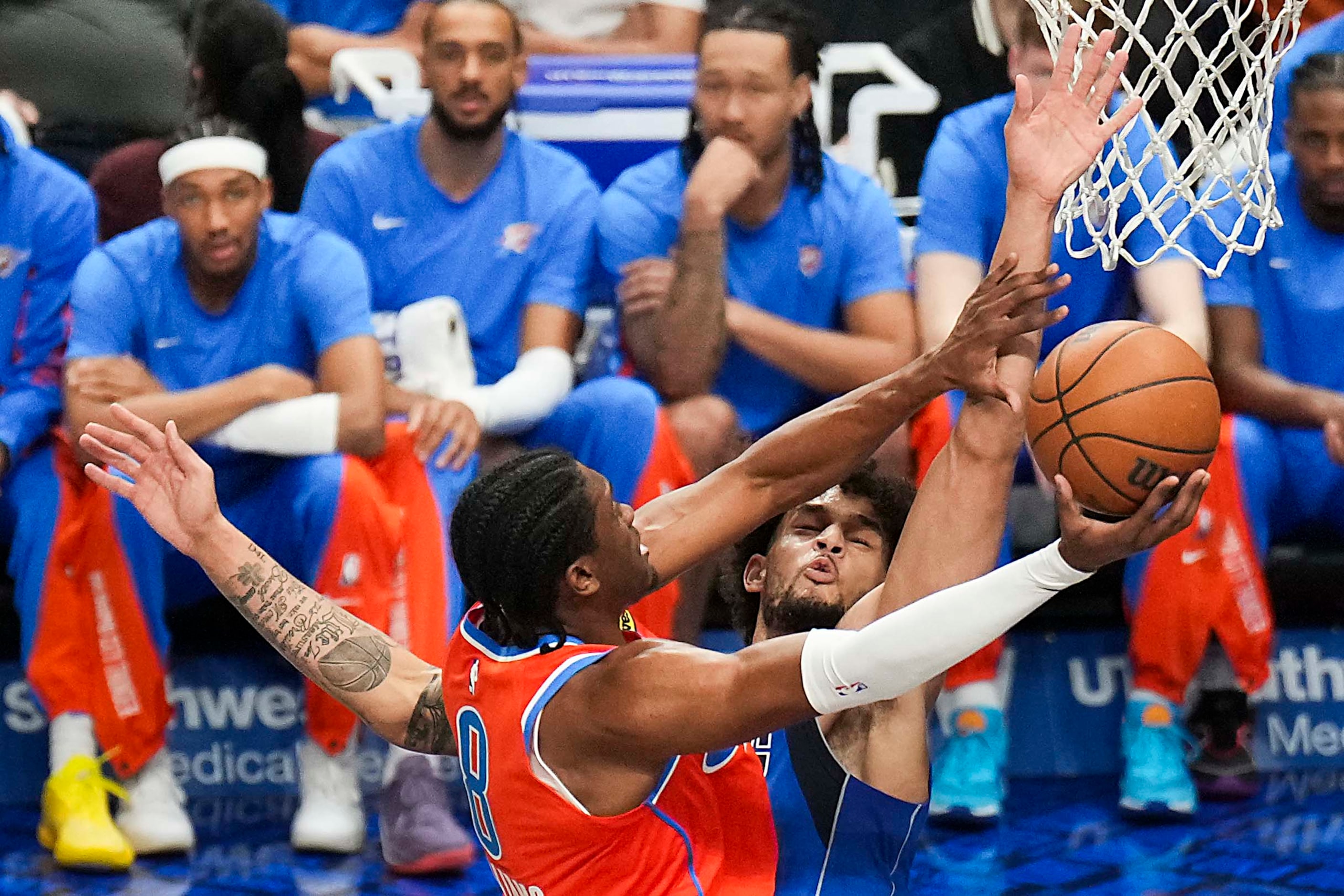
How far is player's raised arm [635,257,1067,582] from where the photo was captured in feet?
8.75

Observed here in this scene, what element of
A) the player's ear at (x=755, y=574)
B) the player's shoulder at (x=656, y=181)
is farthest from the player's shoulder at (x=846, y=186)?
the player's ear at (x=755, y=574)

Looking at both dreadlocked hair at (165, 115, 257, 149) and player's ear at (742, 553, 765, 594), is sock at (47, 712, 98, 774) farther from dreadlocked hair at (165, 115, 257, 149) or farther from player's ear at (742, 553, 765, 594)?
player's ear at (742, 553, 765, 594)

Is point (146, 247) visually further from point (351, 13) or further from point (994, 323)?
point (994, 323)

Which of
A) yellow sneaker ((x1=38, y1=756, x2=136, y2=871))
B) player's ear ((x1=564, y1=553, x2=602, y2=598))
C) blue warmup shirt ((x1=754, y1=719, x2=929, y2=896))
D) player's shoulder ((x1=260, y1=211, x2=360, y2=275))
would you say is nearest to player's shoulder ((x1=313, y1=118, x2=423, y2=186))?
player's shoulder ((x1=260, y1=211, x2=360, y2=275))

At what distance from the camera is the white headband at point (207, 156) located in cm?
442

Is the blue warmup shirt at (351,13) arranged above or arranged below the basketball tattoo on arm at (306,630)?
above

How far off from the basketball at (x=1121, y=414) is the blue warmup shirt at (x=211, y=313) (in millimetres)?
2264

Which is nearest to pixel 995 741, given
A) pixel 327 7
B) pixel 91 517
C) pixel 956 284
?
pixel 956 284

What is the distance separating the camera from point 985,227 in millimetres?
4559

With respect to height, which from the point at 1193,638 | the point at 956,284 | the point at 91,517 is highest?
the point at 956,284

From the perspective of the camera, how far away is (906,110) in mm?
5480

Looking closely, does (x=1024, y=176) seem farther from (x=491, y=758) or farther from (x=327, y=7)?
(x=327, y=7)

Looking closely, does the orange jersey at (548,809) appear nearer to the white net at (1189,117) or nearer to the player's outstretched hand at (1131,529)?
the player's outstretched hand at (1131,529)

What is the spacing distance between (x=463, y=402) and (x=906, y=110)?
1.84 m
